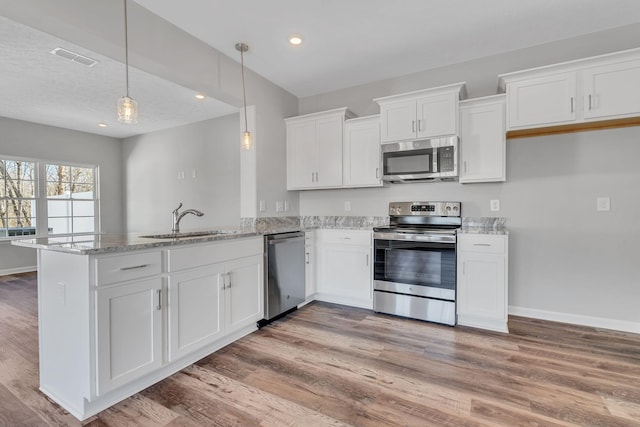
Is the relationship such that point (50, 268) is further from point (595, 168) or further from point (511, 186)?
point (595, 168)

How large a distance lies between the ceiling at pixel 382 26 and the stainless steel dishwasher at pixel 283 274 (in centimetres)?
183

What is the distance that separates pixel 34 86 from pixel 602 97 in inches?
237

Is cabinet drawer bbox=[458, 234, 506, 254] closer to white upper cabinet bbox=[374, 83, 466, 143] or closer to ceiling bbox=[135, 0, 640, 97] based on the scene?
white upper cabinet bbox=[374, 83, 466, 143]

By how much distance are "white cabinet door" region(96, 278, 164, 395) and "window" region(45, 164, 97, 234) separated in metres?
5.53

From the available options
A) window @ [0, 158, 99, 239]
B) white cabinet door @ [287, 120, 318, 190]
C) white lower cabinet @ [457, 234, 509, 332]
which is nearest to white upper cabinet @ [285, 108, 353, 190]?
white cabinet door @ [287, 120, 318, 190]

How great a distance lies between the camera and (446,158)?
10.1 ft

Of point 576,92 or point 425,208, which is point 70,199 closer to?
point 425,208

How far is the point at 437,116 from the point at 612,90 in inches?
52.0

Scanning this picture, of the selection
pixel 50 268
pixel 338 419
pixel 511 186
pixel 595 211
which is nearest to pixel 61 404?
pixel 50 268

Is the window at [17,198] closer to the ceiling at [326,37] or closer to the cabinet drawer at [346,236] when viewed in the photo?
the ceiling at [326,37]

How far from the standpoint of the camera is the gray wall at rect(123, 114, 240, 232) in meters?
4.99

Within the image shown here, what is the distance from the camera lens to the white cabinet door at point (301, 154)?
3.86 meters

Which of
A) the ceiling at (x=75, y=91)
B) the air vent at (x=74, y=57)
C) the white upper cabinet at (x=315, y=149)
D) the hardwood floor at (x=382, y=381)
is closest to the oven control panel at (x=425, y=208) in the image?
the white upper cabinet at (x=315, y=149)

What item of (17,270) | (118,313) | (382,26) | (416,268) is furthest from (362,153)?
(17,270)
